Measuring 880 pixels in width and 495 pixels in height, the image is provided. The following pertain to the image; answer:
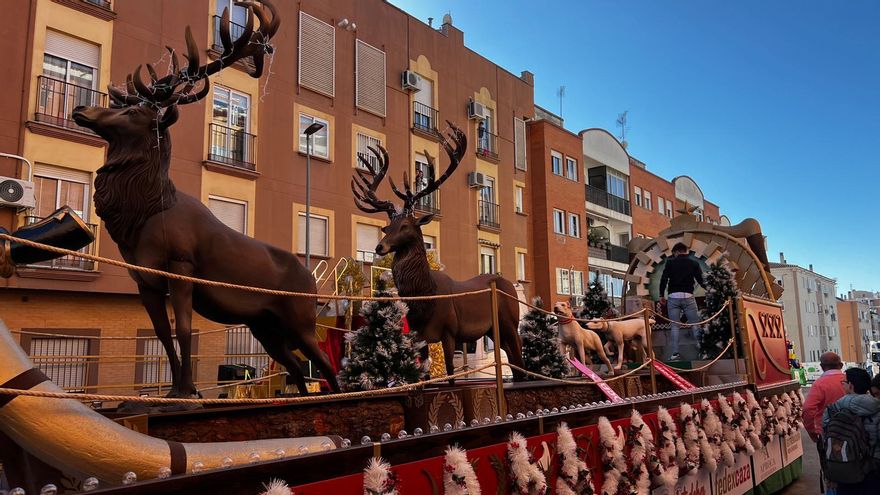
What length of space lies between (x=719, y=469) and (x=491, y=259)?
19.7 meters

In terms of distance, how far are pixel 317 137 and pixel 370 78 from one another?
10.5 feet

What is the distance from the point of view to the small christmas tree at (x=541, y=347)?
8.37 metres

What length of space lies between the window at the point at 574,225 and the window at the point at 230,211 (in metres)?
17.6

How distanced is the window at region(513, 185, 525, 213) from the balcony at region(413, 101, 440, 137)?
19.9 feet

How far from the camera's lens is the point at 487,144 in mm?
27203

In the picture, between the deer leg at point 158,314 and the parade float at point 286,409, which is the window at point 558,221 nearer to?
the parade float at point 286,409

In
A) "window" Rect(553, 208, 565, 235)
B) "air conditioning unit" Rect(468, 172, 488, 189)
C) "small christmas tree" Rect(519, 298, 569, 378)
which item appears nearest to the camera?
"small christmas tree" Rect(519, 298, 569, 378)

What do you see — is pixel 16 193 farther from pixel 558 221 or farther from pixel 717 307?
pixel 558 221

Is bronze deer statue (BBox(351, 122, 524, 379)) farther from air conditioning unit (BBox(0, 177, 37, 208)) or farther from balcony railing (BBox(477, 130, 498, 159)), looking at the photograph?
balcony railing (BBox(477, 130, 498, 159))

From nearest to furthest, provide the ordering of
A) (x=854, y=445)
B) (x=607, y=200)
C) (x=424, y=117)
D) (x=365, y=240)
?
1. (x=854, y=445)
2. (x=365, y=240)
3. (x=424, y=117)
4. (x=607, y=200)

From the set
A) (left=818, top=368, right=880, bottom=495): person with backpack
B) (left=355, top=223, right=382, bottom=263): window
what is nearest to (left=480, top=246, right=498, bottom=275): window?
(left=355, top=223, right=382, bottom=263): window

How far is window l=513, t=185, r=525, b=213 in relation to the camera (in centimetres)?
2855

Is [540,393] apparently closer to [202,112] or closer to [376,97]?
[202,112]

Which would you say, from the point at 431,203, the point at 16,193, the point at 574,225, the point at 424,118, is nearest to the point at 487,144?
the point at 424,118
